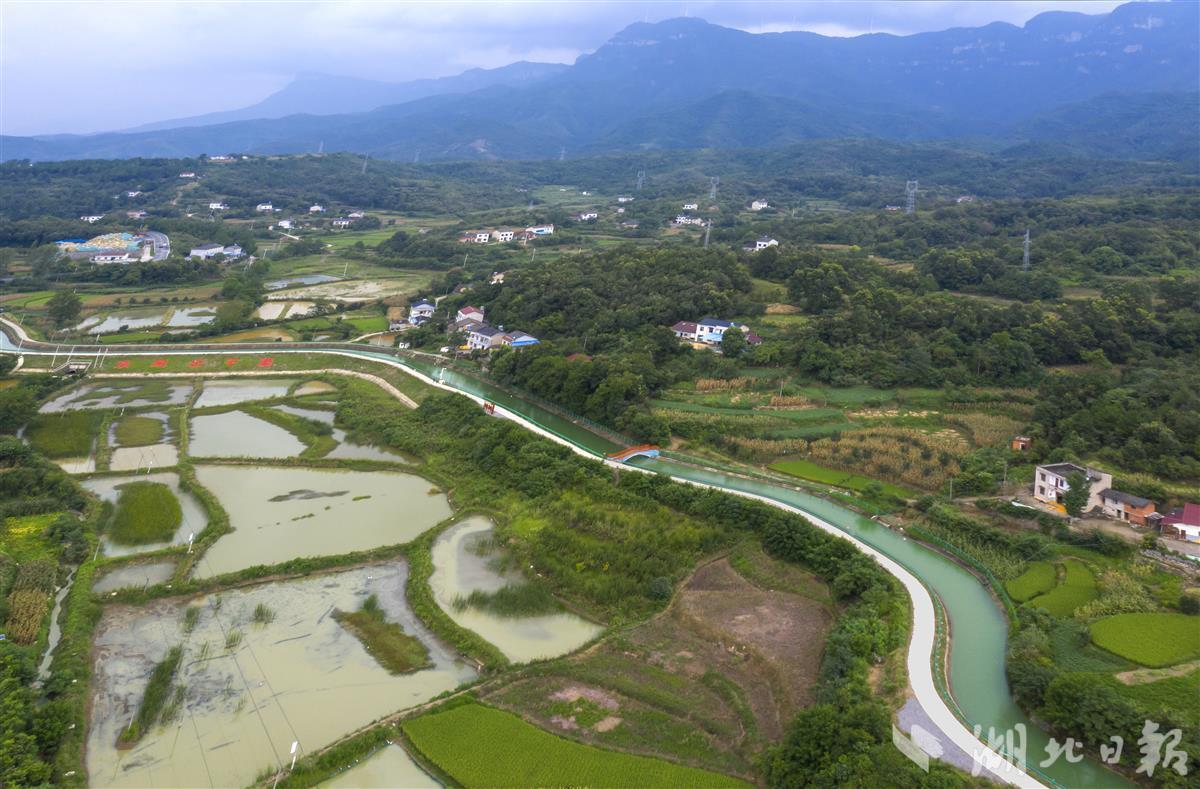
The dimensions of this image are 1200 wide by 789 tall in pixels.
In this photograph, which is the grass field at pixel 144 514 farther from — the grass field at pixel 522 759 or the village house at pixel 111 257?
the village house at pixel 111 257

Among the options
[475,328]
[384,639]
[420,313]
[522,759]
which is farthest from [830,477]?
[420,313]

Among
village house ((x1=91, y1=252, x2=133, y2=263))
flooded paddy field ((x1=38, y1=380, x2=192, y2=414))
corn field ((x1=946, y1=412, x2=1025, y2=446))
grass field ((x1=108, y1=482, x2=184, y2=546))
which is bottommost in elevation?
grass field ((x1=108, y1=482, x2=184, y2=546))

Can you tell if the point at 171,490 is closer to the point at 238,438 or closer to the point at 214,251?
the point at 238,438

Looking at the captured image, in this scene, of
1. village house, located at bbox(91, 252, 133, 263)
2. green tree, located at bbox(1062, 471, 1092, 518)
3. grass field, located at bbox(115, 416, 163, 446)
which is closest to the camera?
green tree, located at bbox(1062, 471, 1092, 518)

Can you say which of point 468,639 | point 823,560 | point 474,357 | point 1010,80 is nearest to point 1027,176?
point 474,357

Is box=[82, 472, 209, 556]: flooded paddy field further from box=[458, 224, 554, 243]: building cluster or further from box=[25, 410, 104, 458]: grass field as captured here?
box=[458, 224, 554, 243]: building cluster

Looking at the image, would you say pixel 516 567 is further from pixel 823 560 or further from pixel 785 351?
pixel 785 351

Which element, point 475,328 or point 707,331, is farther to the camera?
point 475,328

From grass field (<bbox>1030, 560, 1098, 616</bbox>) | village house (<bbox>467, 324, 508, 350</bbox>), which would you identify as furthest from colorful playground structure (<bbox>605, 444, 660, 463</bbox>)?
village house (<bbox>467, 324, 508, 350</bbox>)
